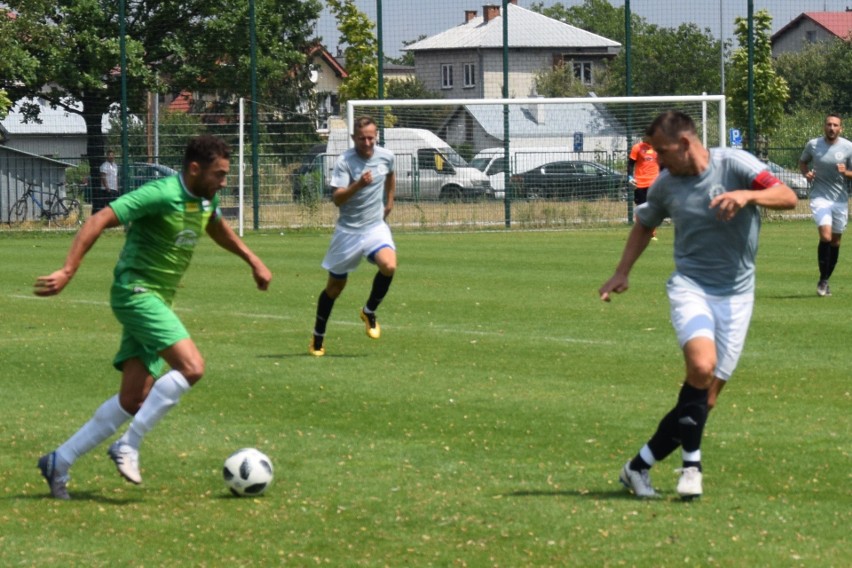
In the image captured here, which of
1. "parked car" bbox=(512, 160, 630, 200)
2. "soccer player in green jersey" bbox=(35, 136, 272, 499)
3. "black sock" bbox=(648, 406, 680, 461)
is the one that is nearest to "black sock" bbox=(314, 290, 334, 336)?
"soccer player in green jersey" bbox=(35, 136, 272, 499)

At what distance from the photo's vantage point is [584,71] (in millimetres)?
80062

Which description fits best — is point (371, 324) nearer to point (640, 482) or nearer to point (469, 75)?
point (640, 482)

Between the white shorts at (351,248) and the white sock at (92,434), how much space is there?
17.8 ft

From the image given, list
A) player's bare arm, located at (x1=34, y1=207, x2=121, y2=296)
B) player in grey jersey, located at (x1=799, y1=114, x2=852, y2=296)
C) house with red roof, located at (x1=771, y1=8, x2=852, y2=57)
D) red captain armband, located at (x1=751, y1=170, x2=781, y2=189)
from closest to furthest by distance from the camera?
player's bare arm, located at (x1=34, y1=207, x2=121, y2=296) < red captain armband, located at (x1=751, y1=170, x2=781, y2=189) < player in grey jersey, located at (x1=799, y1=114, x2=852, y2=296) < house with red roof, located at (x1=771, y1=8, x2=852, y2=57)

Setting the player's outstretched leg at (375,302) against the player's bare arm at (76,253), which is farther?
the player's outstretched leg at (375,302)

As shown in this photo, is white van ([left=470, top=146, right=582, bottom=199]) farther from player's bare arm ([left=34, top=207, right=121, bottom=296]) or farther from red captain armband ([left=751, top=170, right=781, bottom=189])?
player's bare arm ([left=34, top=207, right=121, bottom=296])

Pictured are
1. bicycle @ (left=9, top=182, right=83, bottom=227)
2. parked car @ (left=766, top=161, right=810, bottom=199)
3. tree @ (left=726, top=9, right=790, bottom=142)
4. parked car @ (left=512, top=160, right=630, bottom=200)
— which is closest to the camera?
parked car @ (left=512, top=160, right=630, bottom=200)

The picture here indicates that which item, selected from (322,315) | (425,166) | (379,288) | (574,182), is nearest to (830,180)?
(379,288)

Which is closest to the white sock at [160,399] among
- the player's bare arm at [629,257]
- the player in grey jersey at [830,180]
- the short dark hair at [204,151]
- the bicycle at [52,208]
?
the short dark hair at [204,151]

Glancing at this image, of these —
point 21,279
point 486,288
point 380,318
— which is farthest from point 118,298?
point 21,279

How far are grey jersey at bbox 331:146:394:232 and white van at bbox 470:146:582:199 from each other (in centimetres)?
1924

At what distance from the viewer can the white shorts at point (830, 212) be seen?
1675 cm

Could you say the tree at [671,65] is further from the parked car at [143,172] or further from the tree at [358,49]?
the parked car at [143,172]

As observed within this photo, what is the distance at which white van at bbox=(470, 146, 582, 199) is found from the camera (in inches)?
1262
